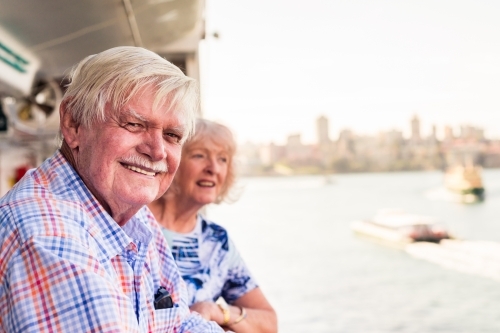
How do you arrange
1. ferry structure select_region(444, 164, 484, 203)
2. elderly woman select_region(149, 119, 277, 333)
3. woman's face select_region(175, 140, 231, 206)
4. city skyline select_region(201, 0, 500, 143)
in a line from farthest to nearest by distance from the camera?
city skyline select_region(201, 0, 500, 143) < ferry structure select_region(444, 164, 484, 203) < woman's face select_region(175, 140, 231, 206) < elderly woman select_region(149, 119, 277, 333)

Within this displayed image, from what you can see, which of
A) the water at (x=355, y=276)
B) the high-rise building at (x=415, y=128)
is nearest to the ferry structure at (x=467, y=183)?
the water at (x=355, y=276)

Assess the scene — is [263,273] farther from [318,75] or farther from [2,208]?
[318,75]

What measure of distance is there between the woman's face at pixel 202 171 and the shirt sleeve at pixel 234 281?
0.65 feet

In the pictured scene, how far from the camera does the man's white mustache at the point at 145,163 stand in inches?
34.3

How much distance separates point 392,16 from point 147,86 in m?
79.1

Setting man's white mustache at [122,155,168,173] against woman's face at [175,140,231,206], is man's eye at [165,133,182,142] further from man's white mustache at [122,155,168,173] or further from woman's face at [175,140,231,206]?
woman's face at [175,140,231,206]

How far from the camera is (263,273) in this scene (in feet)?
88.2

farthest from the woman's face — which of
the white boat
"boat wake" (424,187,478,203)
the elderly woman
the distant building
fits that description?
the distant building

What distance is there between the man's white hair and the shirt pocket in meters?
0.37

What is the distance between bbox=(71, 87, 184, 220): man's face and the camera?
85 centimetres

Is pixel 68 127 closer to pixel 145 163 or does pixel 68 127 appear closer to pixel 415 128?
pixel 145 163

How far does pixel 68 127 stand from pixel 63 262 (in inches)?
11.1

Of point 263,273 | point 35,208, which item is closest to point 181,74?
point 35,208

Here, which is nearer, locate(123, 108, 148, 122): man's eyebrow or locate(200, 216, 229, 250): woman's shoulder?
locate(123, 108, 148, 122): man's eyebrow
